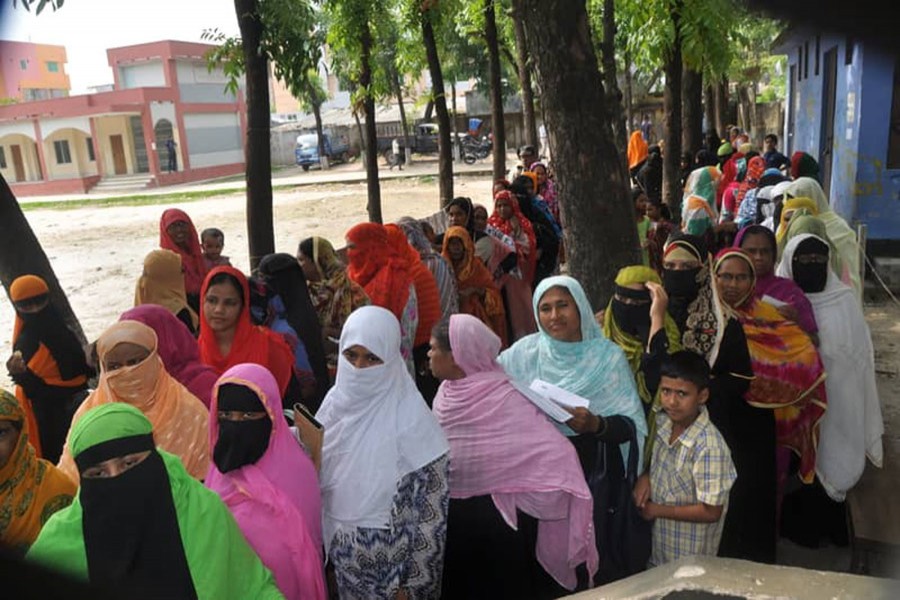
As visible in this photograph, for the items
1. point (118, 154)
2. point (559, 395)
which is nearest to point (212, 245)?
point (559, 395)

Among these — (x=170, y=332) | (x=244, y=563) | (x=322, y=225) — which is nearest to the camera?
(x=244, y=563)

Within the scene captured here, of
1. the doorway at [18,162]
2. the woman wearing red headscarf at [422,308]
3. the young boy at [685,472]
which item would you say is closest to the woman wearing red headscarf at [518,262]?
the woman wearing red headscarf at [422,308]

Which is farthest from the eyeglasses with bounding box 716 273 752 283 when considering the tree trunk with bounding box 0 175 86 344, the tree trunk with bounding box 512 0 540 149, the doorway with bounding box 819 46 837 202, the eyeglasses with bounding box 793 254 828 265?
the doorway with bounding box 819 46 837 202

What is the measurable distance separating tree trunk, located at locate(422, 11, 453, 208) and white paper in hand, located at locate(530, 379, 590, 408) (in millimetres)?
7387

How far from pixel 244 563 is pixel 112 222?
66.2 feet

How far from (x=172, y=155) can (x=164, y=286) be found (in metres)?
30.8

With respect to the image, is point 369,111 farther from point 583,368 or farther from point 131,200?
point 131,200

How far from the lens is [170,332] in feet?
10.9

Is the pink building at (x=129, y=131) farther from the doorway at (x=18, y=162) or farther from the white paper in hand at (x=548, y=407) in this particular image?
the white paper in hand at (x=548, y=407)

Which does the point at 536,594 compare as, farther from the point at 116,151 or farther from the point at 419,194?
the point at 116,151

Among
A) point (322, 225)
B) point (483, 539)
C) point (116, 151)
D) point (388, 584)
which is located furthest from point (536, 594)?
point (116, 151)

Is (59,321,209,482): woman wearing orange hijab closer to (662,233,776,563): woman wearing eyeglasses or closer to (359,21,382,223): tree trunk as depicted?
(662,233,776,563): woman wearing eyeglasses

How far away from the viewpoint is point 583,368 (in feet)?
9.80

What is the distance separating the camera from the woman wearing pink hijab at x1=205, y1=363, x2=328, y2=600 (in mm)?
2414
